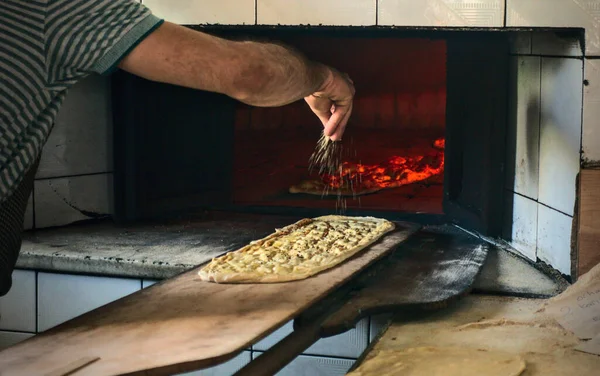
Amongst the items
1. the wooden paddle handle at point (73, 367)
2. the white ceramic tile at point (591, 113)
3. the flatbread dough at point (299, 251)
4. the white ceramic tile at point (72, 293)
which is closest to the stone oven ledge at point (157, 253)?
the white ceramic tile at point (72, 293)

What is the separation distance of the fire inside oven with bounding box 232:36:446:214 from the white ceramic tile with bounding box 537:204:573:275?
770 millimetres

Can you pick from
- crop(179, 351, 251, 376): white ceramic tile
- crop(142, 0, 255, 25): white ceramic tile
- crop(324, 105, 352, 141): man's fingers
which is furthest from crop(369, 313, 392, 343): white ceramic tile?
crop(142, 0, 255, 25): white ceramic tile

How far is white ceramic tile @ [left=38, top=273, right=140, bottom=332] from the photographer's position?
84.6 inches

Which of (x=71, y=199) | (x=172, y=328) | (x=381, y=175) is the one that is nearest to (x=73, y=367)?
(x=172, y=328)

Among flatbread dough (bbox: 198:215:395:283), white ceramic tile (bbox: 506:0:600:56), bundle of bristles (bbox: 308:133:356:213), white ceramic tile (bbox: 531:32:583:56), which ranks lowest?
flatbread dough (bbox: 198:215:395:283)

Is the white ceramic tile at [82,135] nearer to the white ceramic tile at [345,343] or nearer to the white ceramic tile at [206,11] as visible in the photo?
the white ceramic tile at [206,11]

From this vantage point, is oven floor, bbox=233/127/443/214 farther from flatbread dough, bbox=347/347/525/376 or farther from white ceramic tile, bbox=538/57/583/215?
flatbread dough, bbox=347/347/525/376

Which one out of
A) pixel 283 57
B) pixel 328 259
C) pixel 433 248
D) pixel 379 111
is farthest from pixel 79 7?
pixel 379 111

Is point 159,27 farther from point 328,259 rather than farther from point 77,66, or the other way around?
point 328,259


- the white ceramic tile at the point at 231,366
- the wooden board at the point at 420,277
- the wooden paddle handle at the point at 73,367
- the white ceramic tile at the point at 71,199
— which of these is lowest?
the white ceramic tile at the point at 231,366

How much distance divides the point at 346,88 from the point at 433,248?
0.62m

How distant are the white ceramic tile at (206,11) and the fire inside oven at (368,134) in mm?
717

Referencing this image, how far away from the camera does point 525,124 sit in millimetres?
2412

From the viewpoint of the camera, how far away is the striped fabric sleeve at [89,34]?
3.92 ft
